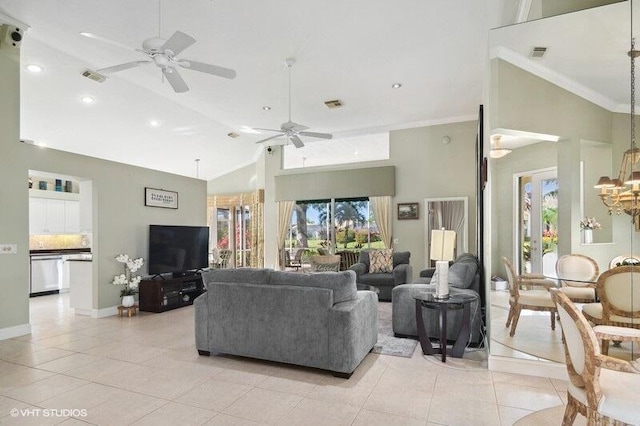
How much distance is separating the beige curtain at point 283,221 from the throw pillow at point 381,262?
9.95 ft

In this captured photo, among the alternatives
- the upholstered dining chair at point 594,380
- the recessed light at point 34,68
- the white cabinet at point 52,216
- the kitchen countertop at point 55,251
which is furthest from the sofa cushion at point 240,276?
the white cabinet at point 52,216

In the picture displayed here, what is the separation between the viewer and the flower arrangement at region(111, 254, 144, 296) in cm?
555

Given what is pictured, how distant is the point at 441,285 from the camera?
3.61 metres

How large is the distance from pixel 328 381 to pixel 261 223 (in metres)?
7.25

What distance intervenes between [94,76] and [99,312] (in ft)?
12.0

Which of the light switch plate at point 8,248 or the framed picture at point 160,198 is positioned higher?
the framed picture at point 160,198

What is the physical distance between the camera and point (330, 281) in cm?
322

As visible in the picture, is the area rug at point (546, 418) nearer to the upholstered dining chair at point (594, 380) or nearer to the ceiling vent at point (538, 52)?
the upholstered dining chair at point (594, 380)

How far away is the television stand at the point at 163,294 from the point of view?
18.5ft

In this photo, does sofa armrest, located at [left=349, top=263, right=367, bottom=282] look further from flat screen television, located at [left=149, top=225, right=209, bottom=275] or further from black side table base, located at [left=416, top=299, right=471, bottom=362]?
black side table base, located at [left=416, top=299, right=471, bottom=362]

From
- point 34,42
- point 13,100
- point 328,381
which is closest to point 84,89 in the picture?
point 34,42

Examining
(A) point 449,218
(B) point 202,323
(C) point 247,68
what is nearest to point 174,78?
(C) point 247,68

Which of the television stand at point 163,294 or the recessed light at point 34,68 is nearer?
the recessed light at point 34,68

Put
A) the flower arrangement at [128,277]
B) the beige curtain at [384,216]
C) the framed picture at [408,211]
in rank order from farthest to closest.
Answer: the beige curtain at [384,216]
the framed picture at [408,211]
the flower arrangement at [128,277]
